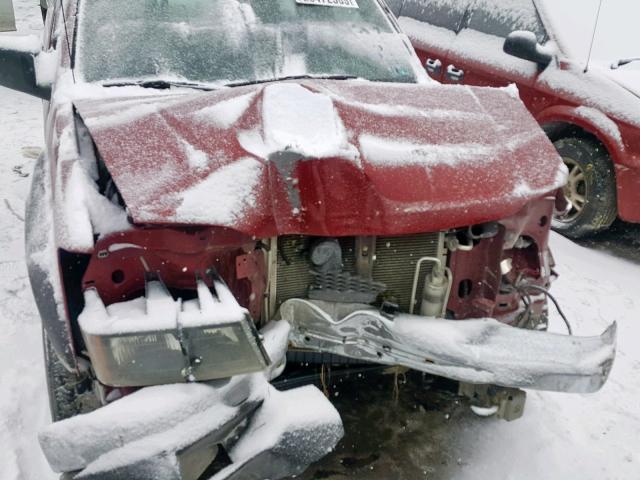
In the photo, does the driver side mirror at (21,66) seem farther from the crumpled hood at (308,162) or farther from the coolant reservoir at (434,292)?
the coolant reservoir at (434,292)

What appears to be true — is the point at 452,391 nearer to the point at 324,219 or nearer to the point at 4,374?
the point at 324,219

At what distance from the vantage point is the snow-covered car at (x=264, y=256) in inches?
70.8

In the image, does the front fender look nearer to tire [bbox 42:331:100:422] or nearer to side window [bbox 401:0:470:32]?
tire [bbox 42:331:100:422]

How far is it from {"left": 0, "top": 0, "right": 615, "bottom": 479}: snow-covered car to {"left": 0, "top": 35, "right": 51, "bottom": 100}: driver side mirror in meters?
0.26

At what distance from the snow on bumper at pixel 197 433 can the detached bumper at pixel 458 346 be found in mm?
272

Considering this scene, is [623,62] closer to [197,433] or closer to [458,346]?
[458,346]

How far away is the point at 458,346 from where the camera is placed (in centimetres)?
221

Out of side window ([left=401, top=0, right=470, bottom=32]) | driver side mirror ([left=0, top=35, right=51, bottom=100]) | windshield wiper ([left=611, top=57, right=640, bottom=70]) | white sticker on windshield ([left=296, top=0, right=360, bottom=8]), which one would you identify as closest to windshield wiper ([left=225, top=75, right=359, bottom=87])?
white sticker on windshield ([left=296, top=0, right=360, bottom=8])

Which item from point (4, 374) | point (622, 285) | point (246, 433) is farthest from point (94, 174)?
point (622, 285)

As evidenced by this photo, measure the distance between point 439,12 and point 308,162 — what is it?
13.3 ft

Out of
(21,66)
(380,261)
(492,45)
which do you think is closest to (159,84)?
(21,66)

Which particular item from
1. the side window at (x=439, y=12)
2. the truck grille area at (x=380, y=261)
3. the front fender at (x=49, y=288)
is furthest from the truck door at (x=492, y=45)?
the front fender at (x=49, y=288)

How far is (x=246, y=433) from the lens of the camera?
1.93 m

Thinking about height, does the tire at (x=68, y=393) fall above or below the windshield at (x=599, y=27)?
below
